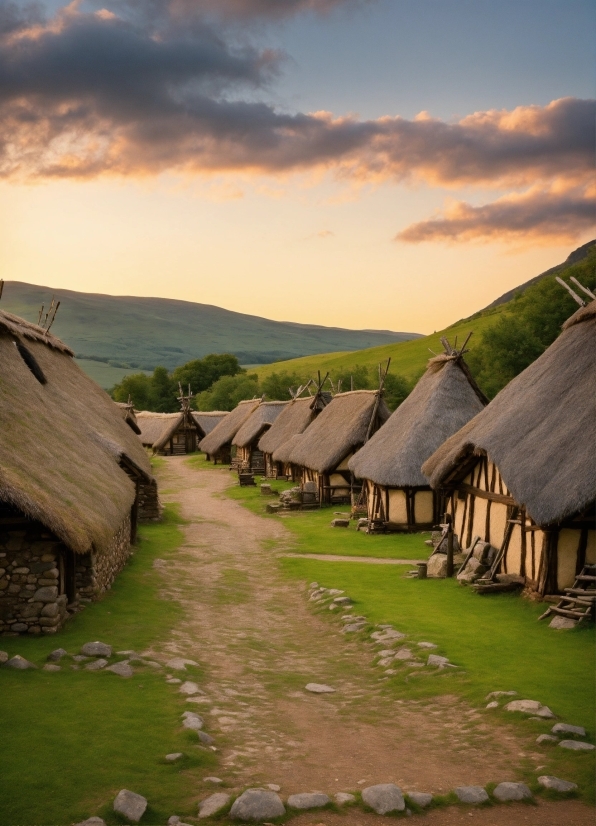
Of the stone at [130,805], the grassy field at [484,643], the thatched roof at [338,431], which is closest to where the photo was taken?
the stone at [130,805]

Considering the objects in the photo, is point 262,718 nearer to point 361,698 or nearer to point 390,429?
point 361,698

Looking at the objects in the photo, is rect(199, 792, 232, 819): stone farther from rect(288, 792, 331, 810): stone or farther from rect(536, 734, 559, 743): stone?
rect(536, 734, 559, 743): stone

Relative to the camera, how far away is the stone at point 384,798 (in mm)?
7750

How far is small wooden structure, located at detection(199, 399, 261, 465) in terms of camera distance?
63.7 m

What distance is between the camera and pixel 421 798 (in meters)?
7.95

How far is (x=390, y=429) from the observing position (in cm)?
3002

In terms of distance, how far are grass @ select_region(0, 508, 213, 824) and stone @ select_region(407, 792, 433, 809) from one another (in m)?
2.36

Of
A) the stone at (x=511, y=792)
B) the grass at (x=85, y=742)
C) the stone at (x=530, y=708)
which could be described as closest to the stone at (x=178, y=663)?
the grass at (x=85, y=742)

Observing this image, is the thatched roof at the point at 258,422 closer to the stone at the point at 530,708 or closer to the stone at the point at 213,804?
the stone at the point at 530,708

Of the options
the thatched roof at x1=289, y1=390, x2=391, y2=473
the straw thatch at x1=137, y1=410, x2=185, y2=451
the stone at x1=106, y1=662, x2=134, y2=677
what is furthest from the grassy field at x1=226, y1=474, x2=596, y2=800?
the straw thatch at x1=137, y1=410, x2=185, y2=451

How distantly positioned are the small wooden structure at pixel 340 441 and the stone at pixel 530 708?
2377 centimetres

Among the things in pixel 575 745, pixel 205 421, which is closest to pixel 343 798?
pixel 575 745

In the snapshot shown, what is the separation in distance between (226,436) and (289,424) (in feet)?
53.4

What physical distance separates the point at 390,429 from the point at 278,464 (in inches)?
887
